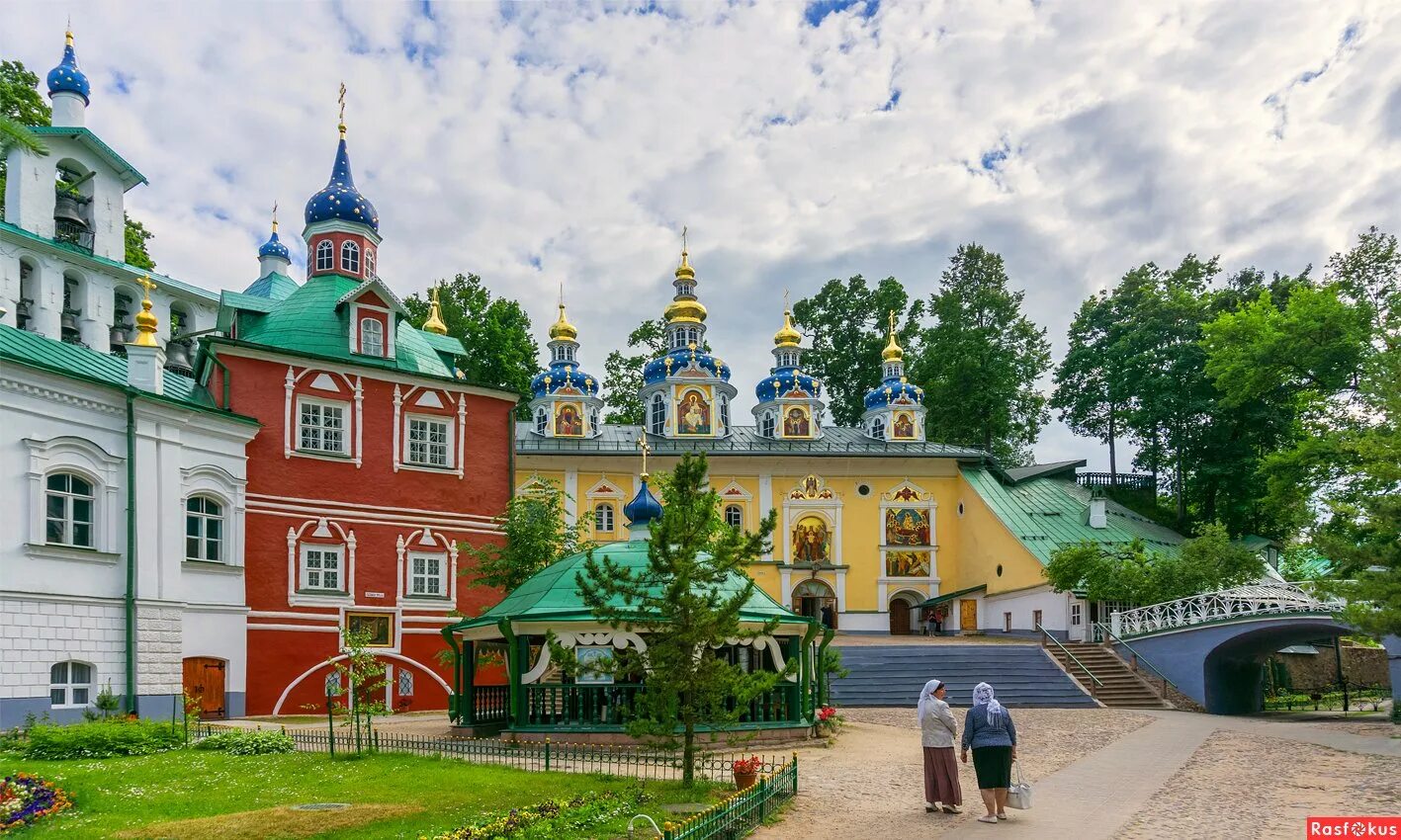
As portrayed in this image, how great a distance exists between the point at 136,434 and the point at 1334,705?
34831 millimetres

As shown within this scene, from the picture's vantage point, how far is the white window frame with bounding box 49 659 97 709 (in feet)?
64.1

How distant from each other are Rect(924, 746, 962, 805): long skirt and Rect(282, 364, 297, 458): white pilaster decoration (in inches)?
739

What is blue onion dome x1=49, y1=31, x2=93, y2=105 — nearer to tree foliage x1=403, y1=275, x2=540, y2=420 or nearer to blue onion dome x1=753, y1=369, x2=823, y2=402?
tree foliage x1=403, y1=275, x2=540, y2=420

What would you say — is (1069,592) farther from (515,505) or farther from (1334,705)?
(515,505)

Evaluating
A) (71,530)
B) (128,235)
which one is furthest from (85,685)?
(128,235)

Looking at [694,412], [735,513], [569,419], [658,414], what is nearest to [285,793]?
[735,513]

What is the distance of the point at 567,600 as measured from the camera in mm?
17797

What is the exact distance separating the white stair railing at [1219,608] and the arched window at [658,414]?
2028 centimetres

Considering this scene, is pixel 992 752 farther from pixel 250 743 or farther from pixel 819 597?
pixel 819 597

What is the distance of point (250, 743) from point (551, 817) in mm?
8002

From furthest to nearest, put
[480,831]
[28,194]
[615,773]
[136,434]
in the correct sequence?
[28,194], [136,434], [615,773], [480,831]

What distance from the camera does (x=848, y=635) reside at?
41.8m

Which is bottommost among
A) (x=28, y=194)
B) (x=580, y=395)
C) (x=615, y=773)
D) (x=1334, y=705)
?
(x=1334, y=705)

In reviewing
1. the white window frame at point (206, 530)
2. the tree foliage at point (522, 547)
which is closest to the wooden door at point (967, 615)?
the tree foliage at point (522, 547)
